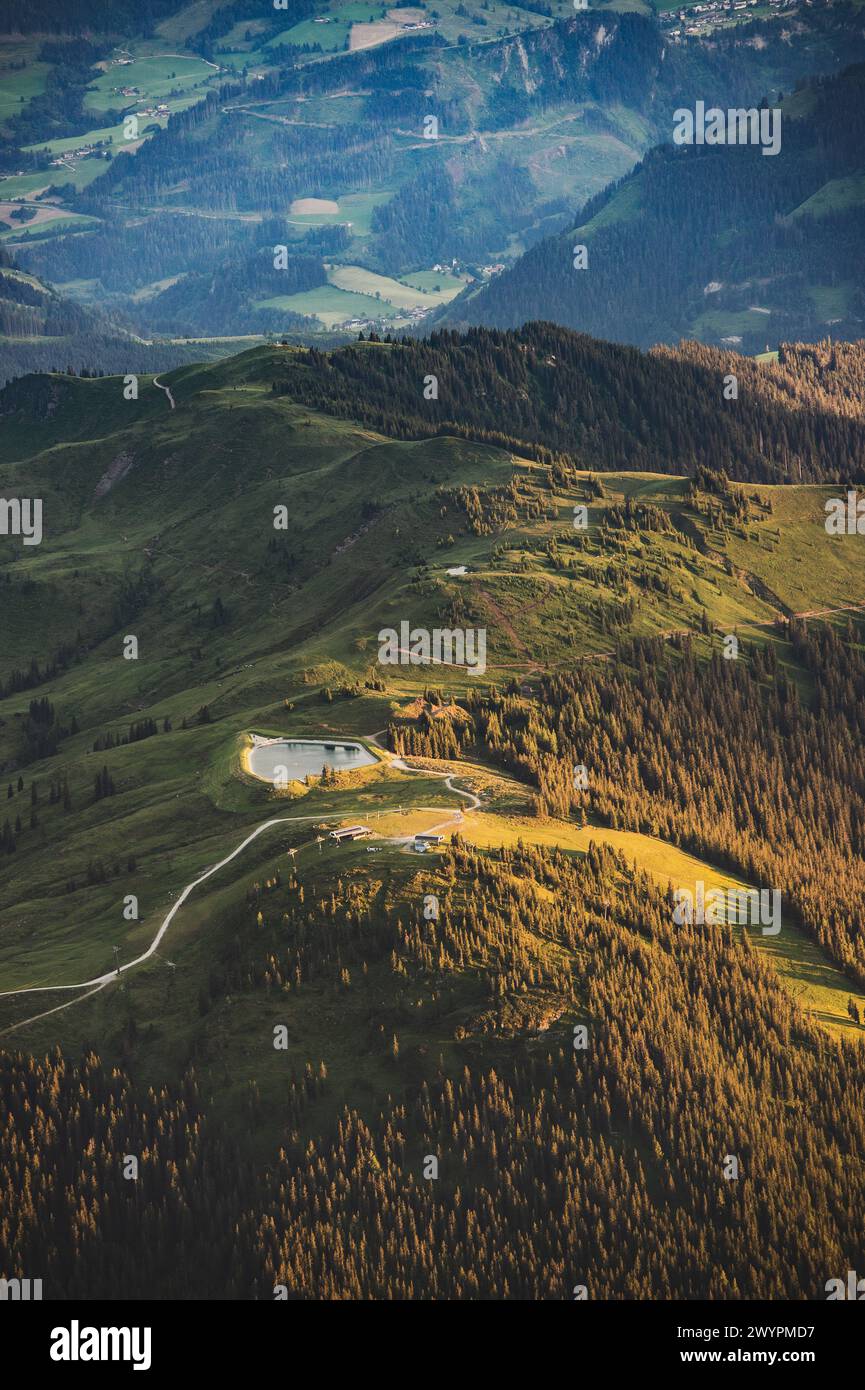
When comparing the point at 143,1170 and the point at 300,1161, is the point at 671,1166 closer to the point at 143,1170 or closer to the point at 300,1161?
the point at 300,1161

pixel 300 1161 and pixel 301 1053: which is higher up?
pixel 301 1053
